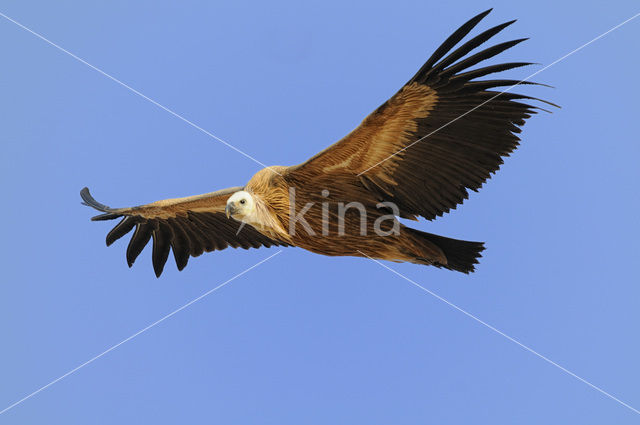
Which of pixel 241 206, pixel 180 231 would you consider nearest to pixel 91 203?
pixel 180 231

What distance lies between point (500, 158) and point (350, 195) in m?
1.51

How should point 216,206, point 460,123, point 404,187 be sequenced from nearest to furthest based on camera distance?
point 460,123, point 404,187, point 216,206

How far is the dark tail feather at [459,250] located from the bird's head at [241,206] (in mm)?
1798

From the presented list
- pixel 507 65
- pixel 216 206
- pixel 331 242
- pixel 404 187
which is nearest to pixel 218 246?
pixel 216 206

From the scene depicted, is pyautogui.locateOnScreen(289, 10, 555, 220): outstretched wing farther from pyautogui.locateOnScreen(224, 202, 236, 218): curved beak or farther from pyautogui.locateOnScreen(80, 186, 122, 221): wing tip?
pyautogui.locateOnScreen(80, 186, 122, 221): wing tip

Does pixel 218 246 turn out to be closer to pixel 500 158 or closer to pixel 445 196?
pixel 445 196

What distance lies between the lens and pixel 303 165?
7789 millimetres

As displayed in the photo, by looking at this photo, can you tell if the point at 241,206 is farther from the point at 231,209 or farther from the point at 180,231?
the point at 180,231

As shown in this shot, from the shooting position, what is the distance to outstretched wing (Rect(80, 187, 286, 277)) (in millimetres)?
9812

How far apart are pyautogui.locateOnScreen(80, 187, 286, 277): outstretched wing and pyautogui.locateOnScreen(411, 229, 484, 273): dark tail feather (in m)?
2.29

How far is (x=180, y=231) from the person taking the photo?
33.3ft

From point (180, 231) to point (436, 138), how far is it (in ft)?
12.8

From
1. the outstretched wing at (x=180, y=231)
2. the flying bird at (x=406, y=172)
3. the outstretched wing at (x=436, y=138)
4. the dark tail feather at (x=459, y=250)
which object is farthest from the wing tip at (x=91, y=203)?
the dark tail feather at (x=459, y=250)

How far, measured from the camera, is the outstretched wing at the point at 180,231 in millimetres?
9812
